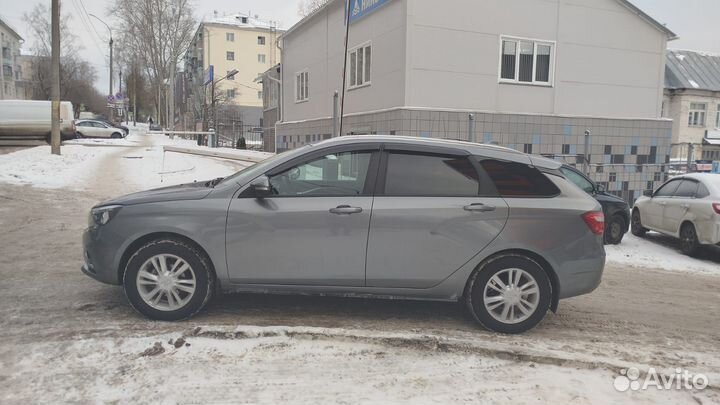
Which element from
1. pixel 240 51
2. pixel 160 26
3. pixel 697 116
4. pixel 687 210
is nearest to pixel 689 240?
pixel 687 210

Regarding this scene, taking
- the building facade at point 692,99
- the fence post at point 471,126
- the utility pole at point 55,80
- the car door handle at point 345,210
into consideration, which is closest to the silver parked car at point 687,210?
the fence post at point 471,126

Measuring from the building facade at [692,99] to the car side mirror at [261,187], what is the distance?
3635 centimetres

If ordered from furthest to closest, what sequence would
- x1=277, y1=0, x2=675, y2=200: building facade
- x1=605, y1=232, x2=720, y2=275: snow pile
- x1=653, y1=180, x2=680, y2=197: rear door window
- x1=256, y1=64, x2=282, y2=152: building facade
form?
x1=256, y1=64, x2=282, y2=152: building facade
x1=277, y1=0, x2=675, y2=200: building facade
x1=653, y1=180, x2=680, y2=197: rear door window
x1=605, y1=232, x2=720, y2=275: snow pile

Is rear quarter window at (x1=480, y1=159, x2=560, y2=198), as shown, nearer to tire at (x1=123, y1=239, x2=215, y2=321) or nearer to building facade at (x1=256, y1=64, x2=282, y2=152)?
tire at (x1=123, y1=239, x2=215, y2=321)

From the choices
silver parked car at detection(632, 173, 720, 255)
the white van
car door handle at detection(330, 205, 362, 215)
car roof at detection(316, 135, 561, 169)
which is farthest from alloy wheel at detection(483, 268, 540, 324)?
the white van

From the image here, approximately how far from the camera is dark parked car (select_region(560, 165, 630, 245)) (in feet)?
29.8

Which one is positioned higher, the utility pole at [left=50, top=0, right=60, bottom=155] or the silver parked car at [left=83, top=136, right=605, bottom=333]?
the utility pole at [left=50, top=0, right=60, bottom=155]

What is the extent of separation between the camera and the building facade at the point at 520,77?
38.5ft

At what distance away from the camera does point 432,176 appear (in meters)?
4.45

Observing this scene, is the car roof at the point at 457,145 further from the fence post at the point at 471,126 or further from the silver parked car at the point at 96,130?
the silver parked car at the point at 96,130

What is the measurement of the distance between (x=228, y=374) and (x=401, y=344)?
1.34 m

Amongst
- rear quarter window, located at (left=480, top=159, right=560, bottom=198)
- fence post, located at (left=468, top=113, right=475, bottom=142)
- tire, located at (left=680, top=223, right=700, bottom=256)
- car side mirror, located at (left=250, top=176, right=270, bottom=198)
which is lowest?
tire, located at (left=680, top=223, right=700, bottom=256)

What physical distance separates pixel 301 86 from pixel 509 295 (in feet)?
52.3

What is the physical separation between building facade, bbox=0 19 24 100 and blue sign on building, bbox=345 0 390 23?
7248cm
